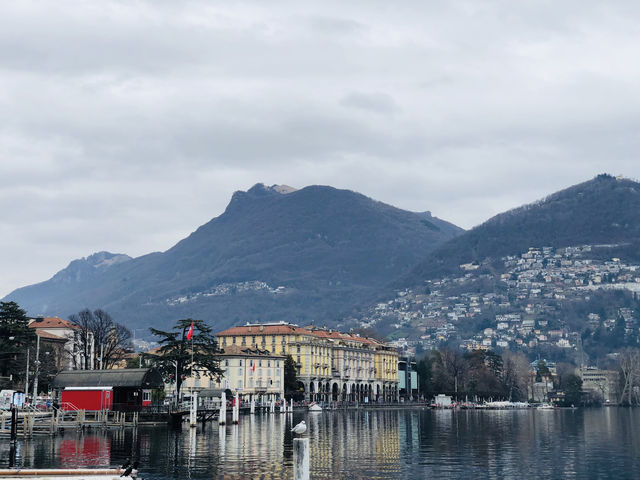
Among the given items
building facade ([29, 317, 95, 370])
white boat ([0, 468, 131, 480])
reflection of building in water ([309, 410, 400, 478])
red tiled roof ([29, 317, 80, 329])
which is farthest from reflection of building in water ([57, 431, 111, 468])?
red tiled roof ([29, 317, 80, 329])

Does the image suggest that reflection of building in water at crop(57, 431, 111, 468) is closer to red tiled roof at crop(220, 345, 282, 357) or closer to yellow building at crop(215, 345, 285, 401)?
yellow building at crop(215, 345, 285, 401)

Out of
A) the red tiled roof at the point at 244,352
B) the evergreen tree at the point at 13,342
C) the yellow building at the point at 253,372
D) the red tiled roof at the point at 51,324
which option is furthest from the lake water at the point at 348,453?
the red tiled roof at the point at 51,324

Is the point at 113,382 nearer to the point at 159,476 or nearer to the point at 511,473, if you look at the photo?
the point at 159,476

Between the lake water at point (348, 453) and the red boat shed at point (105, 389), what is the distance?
225 inches

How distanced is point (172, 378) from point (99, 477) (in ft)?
265

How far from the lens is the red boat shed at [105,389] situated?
104m

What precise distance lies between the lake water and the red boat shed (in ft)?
18.7

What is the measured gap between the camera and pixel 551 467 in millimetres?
62438

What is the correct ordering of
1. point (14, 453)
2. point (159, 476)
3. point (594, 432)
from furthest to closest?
point (594, 432), point (14, 453), point (159, 476)

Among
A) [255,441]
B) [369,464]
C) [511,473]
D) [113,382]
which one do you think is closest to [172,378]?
[113,382]

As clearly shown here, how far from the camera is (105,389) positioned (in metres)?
104

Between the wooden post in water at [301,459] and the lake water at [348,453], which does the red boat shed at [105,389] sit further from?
→ the wooden post in water at [301,459]

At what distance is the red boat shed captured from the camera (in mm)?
104000

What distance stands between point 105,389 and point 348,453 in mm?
43077
